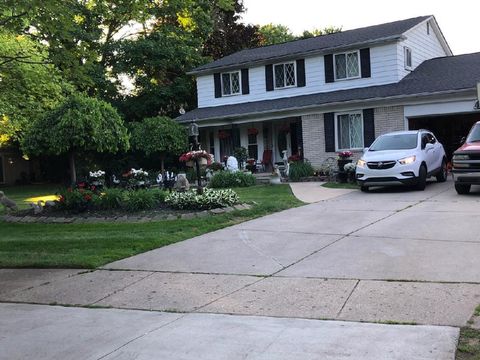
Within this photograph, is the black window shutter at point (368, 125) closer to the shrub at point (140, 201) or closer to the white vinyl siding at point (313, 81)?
the white vinyl siding at point (313, 81)

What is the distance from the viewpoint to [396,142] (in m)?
16.7

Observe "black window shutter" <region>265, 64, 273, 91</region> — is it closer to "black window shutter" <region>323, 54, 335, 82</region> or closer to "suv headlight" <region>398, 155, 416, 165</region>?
"black window shutter" <region>323, 54, 335, 82</region>

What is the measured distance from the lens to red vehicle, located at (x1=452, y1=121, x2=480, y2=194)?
13477 millimetres

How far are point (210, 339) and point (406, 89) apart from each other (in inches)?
719

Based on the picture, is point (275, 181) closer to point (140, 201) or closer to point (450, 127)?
point (450, 127)

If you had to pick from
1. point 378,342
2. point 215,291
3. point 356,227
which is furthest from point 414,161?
point 378,342

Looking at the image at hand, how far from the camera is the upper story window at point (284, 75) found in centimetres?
2533

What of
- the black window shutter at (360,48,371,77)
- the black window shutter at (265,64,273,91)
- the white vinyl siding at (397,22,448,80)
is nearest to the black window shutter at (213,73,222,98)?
the black window shutter at (265,64,273,91)

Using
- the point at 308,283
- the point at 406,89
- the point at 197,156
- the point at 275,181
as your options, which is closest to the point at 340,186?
the point at 275,181

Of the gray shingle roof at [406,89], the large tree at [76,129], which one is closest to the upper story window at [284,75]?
the gray shingle roof at [406,89]

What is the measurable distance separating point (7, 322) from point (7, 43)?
19483 mm

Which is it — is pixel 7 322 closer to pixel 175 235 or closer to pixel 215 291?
pixel 215 291

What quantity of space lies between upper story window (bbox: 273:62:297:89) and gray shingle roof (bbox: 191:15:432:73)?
59cm

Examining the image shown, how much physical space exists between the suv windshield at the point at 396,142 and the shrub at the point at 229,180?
223 inches
